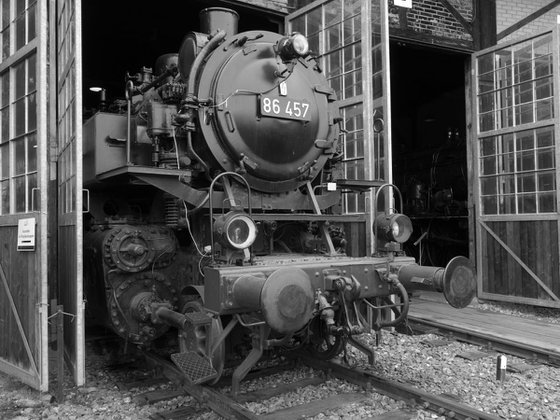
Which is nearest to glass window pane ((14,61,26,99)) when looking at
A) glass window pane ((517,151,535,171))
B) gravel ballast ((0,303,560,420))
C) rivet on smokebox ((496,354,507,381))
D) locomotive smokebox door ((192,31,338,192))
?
locomotive smokebox door ((192,31,338,192))

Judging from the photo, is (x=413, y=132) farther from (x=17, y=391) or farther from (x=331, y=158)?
(x=17, y=391)

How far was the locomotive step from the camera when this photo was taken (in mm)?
3600

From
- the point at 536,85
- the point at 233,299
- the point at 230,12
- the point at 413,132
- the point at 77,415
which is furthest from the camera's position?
the point at 413,132

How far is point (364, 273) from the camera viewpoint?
14.0 ft

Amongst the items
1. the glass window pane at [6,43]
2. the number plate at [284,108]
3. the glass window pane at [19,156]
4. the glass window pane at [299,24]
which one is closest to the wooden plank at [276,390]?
the number plate at [284,108]

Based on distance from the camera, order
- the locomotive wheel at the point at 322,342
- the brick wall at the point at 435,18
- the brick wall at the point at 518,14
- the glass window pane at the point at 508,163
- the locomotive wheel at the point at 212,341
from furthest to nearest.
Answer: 1. the brick wall at the point at 518,14
2. the brick wall at the point at 435,18
3. the glass window pane at the point at 508,163
4. the locomotive wheel at the point at 322,342
5. the locomotive wheel at the point at 212,341

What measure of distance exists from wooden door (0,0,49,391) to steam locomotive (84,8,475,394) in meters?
0.48

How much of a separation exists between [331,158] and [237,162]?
120 centimetres

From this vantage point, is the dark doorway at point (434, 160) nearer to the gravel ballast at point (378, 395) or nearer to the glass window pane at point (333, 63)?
the glass window pane at point (333, 63)

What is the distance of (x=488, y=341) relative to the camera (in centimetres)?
612

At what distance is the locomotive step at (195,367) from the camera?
11.8 feet

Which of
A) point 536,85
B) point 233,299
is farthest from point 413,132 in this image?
point 233,299

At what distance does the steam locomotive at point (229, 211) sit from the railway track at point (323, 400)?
0.71 feet

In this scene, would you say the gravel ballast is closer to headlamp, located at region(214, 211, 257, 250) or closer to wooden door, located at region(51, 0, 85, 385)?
wooden door, located at region(51, 0, 85, 385)
